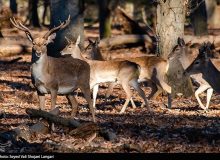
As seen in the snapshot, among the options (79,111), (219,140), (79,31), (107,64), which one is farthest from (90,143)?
(79,31)

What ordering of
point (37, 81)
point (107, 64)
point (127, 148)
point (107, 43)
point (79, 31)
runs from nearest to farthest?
point (127, 148) → point (37, 81) → point (107, 64) → point (79, 31) → point (107, 43)

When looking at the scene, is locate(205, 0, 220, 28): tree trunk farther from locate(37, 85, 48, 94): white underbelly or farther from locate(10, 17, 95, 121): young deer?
locate(37, 85, 48, 94): white underbelly

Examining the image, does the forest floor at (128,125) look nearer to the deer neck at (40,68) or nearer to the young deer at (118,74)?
the young deer at (118,74)

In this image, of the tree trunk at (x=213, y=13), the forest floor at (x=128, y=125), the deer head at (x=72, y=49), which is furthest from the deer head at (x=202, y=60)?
the tree trunk at (x=213, y=13)

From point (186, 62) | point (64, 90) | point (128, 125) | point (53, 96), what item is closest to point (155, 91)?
point (186, 62)

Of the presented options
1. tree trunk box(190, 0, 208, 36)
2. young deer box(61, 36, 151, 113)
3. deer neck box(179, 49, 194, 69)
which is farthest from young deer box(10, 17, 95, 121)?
tree trunk box(190, 0, 208, 36)

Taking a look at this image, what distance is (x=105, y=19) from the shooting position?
30.1 m

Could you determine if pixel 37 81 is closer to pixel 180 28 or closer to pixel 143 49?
pixel 180 28

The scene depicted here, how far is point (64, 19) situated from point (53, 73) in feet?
17.2

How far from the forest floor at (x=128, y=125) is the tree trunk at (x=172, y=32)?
0.32 metres

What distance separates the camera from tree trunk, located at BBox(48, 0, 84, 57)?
17.0 m

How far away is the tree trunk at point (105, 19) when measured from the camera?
29.4 metres

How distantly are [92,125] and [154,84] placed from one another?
18.3 feet

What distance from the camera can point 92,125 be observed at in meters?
9.70
